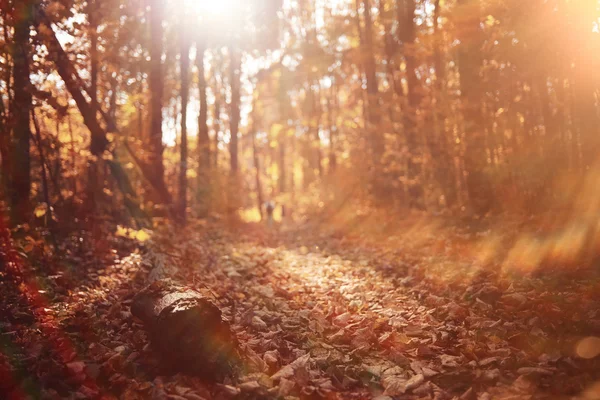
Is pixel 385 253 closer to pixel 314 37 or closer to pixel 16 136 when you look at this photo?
pixel 16 136

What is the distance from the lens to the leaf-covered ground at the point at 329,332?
4402 mm

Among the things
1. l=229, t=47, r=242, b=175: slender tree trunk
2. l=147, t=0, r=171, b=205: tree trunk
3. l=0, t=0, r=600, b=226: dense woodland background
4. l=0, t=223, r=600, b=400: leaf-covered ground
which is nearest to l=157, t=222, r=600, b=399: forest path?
l=0, t=223, r=600, b=400: leaf-covered ground

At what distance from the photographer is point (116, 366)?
4.68 m

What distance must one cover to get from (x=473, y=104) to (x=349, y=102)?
14.3 meters

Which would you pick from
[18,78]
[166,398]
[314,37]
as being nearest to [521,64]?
[166,398]

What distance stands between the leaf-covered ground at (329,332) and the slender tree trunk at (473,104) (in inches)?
101

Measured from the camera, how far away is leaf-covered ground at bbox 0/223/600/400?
173 inches

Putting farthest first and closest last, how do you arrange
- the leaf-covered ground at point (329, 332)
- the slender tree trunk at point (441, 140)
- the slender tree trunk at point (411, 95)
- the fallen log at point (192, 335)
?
the slender tree trunk at point (411, 95) < the slender tree trunk at point (441, 140) < the fallen log at point (192, 335) < the leaf-covered ground at point (329, 332)

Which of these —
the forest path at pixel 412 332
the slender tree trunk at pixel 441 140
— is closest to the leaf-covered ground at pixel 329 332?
the forest path at pixel 412 332

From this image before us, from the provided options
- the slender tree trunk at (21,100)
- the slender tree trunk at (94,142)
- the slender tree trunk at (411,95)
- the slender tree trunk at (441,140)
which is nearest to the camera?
the slender tree trunk at (21,100)

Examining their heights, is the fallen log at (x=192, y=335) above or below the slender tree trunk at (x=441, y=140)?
below

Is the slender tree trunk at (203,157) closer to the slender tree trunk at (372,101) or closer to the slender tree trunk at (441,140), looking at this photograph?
the slender tree trunk at (372,101)

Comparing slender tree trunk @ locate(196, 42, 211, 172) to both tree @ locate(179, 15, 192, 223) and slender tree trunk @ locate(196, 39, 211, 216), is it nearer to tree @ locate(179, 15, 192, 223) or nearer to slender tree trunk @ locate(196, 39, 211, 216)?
slender tree trunk @ locate(196, 39, 211, 216)

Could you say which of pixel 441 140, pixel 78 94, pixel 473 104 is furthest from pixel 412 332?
pixel 78 94
